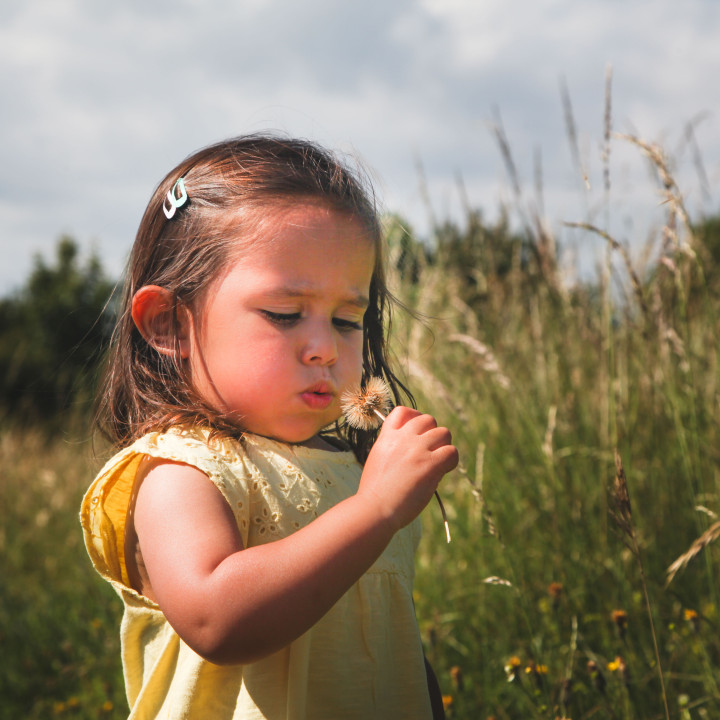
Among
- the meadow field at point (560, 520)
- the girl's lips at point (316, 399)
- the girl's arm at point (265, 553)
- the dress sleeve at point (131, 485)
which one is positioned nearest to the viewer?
the girl's arm at point (265, 553)

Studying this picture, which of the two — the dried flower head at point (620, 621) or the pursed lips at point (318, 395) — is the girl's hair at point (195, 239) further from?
the dried flower head at point (620, 621)

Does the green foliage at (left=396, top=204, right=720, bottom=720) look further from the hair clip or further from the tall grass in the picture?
the hair clip

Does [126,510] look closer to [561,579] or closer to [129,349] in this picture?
[129,349]

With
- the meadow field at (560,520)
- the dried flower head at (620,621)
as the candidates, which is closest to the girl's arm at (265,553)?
the meadow field at (560,520)

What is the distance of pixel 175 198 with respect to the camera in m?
1.42

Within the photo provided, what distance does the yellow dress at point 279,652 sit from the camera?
1.17 m

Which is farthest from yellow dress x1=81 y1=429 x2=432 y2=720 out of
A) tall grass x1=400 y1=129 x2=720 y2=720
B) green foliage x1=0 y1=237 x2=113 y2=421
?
green foliage x1=0 y1=237 x2=113 y2=421

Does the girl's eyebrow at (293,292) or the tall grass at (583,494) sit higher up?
the girl's eyebrow at (293,292)

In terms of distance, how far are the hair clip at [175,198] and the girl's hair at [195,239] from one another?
11 mm

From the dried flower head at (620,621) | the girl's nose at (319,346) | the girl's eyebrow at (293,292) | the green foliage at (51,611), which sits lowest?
the green foliage at (51,611)

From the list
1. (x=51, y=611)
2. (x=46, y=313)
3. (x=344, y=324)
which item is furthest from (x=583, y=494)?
(x=46, y=313)

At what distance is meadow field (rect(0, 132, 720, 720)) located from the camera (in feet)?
6.08

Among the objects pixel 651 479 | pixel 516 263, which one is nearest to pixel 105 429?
pixel 651 479

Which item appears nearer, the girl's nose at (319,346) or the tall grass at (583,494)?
the girl's nose at (319,346)
